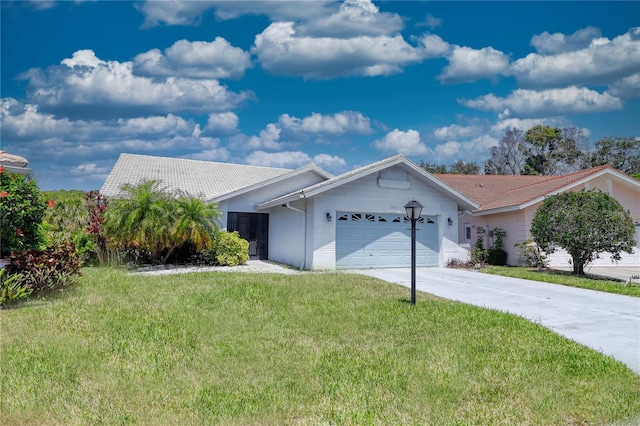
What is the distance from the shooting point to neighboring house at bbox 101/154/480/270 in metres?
14.8

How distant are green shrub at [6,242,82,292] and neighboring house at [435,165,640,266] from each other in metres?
14.8

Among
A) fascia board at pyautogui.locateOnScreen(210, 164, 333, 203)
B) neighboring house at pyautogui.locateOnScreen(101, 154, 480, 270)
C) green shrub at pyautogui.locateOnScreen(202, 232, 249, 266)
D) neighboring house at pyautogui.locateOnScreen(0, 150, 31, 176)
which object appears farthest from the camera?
fascia board at pyautogui.locateOnScreen(210, 164, 333, 203)

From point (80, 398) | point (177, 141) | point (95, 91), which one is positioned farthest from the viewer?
point (177, 141)

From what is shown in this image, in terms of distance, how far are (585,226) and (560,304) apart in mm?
6278

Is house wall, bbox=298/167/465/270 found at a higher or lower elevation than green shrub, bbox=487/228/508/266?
higher

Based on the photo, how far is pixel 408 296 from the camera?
30.4 ft

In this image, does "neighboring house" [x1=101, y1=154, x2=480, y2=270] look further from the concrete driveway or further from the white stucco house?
the concrete driveway

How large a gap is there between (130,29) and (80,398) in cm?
1217

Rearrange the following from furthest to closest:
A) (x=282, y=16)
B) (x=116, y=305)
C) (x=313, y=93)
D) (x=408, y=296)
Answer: (x=313, y=93)
(x=282, y=16)
(x=408, y=296)
(x=116, y=305)

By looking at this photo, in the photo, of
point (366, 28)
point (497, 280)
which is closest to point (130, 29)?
point (366, 28)

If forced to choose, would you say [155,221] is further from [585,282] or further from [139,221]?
[585,282]

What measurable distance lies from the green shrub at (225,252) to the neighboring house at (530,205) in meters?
9.95

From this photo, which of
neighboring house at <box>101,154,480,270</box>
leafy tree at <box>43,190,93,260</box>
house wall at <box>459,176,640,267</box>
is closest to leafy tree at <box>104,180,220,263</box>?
leafy tree at <box>43,190,93,260</box>

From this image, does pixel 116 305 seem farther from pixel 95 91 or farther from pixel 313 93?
pixel 313 93
